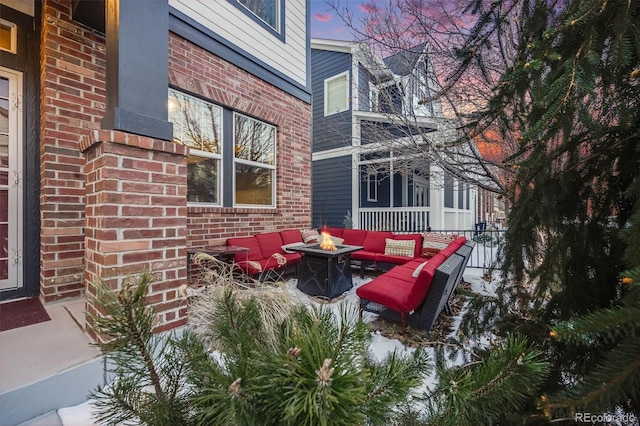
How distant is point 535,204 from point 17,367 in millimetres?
2895

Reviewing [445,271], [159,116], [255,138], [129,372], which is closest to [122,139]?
[159,116]

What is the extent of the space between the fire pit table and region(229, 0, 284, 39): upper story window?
169 inches

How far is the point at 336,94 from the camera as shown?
9.94 metres

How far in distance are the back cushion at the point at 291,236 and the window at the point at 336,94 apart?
527 centimetres

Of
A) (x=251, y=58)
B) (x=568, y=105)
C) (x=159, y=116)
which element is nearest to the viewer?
(x=568, y=105)

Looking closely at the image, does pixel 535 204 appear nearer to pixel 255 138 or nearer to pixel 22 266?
pixel 22 266

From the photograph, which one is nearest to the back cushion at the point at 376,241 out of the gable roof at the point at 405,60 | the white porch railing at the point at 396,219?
the white porch railing at the point at 396,219

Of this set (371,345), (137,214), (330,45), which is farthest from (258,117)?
(330,45)

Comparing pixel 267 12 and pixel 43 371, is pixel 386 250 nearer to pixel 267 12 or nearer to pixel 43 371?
pixel 267 12

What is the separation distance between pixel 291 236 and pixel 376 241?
214 cm

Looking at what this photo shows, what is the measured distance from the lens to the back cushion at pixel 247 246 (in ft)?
15.6

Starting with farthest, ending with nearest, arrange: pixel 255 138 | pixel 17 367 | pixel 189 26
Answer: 1. pixel 255 138
2. pixel 189 26
3. pixel 17 367

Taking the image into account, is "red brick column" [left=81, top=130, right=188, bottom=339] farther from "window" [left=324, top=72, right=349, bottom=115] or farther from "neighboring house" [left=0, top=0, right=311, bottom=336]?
"window" [left=324, top=72, right=349, bottom=115]

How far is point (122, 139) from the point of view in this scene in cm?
189
